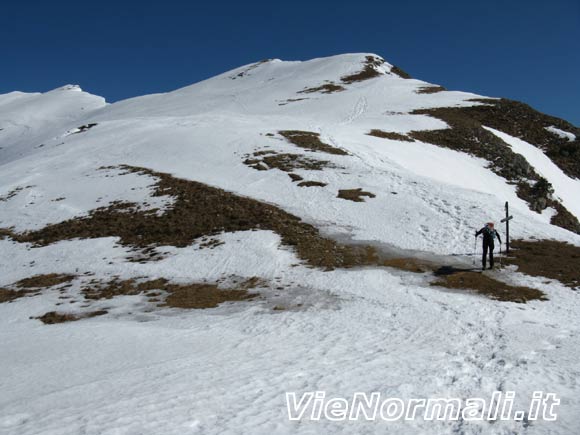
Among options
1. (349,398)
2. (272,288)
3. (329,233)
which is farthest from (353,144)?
(349,398)

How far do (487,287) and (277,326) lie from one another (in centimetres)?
748

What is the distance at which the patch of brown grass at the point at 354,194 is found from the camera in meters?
23.8

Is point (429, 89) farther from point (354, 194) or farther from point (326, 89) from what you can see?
point (354, 194)

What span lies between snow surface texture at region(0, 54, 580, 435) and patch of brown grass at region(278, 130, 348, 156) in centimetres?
215

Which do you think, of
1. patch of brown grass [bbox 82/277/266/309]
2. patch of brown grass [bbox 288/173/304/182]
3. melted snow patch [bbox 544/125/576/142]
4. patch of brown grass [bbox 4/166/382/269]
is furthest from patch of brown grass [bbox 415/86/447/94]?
patch of brown grass [bbox 82/277/266/309]

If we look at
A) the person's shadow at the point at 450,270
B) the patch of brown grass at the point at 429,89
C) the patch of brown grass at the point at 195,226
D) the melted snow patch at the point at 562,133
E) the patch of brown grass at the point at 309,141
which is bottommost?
the person's shadow at the point at 450,270

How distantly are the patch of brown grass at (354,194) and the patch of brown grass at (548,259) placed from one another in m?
8.10

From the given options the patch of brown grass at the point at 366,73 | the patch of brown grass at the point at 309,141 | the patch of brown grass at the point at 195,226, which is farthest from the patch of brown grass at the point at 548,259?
the patch of brown grass at the point at 366,73

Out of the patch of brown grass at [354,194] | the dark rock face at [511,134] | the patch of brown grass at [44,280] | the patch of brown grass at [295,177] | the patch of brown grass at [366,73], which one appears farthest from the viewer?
the patch of brown grass at [366,73]

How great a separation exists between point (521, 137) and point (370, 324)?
46699 mm

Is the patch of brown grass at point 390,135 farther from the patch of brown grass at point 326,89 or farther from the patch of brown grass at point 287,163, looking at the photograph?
the patch of brown grass at point 326,89

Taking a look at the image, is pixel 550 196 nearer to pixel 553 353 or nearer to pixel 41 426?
pixel 553 353

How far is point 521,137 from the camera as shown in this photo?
4906 cm

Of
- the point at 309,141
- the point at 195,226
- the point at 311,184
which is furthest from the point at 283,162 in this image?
the point at 195,226
